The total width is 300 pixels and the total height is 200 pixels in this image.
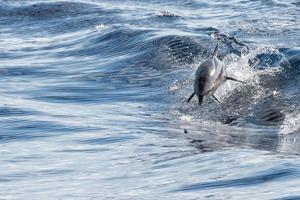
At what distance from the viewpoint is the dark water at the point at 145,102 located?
30.4ft

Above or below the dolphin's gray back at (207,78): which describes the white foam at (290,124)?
below

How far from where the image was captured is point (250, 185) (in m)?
8.57

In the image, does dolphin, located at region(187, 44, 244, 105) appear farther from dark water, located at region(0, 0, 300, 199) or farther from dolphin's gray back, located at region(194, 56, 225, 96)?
dark water, located at region(0, 0, 300, 199)

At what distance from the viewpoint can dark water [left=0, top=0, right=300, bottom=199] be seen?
30.4ft

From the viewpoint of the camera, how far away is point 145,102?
50.1 feet

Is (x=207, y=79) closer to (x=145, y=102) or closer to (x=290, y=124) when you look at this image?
(x=290, y=124)

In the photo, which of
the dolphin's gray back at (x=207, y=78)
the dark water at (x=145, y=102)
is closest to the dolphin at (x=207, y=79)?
the dolphin's gray back at (x=207, y=78)

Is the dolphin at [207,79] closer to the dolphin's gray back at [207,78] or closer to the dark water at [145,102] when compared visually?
the dolphin's gray back at [207,78]

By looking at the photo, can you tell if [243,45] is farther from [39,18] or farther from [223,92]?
[39,18]

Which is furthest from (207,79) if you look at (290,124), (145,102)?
(145,102)

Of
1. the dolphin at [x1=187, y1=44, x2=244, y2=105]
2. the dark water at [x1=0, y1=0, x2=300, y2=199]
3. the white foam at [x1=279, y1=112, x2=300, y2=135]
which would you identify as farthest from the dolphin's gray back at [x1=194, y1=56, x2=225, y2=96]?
the white foam at [x1=279, y1=112, x2=300, y2=135]

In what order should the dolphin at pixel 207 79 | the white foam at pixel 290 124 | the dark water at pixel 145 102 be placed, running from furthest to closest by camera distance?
1. the white foam at pixel 290 124
2. the dolphin at pixel 207 79
3. the dark water at pixel 145 102

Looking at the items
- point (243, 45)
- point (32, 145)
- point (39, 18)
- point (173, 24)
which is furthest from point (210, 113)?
point (39, 18)

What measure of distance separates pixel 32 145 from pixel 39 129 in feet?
3.14
